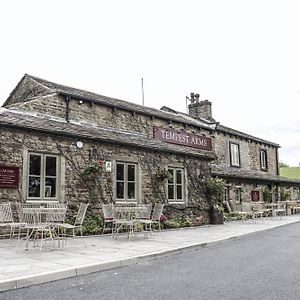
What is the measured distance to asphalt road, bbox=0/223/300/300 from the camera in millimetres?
4914

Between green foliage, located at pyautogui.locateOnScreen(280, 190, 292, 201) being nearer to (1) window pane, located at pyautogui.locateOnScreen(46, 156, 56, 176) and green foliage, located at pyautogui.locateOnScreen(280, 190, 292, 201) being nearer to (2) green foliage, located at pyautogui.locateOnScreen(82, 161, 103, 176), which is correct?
(2) green foliage, located at pyautogui.locateOnScreen(82, 161, 103, 176)

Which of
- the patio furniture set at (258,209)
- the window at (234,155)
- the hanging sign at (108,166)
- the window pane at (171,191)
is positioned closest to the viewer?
the hanging sign at (108,166)

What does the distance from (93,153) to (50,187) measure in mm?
1828

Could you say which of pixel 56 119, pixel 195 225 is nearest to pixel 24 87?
pixel 56 119

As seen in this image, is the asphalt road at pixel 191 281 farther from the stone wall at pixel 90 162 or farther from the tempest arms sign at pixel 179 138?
the tempest arms sign at pixel 179 138

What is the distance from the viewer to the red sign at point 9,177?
1020 centimetres

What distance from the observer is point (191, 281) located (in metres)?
5.67

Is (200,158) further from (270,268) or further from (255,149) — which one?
(255,149)

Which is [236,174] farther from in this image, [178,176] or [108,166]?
[108,166]

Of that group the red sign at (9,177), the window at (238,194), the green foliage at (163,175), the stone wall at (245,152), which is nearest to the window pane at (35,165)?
the red sign at (9,177)

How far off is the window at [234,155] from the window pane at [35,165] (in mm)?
15920

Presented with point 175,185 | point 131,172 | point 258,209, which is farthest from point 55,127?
point 258,209

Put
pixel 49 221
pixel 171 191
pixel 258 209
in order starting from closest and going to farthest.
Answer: pixel 49 221 < pixel 171 191 < pixel 258 209

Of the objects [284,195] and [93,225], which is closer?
[93,225]
